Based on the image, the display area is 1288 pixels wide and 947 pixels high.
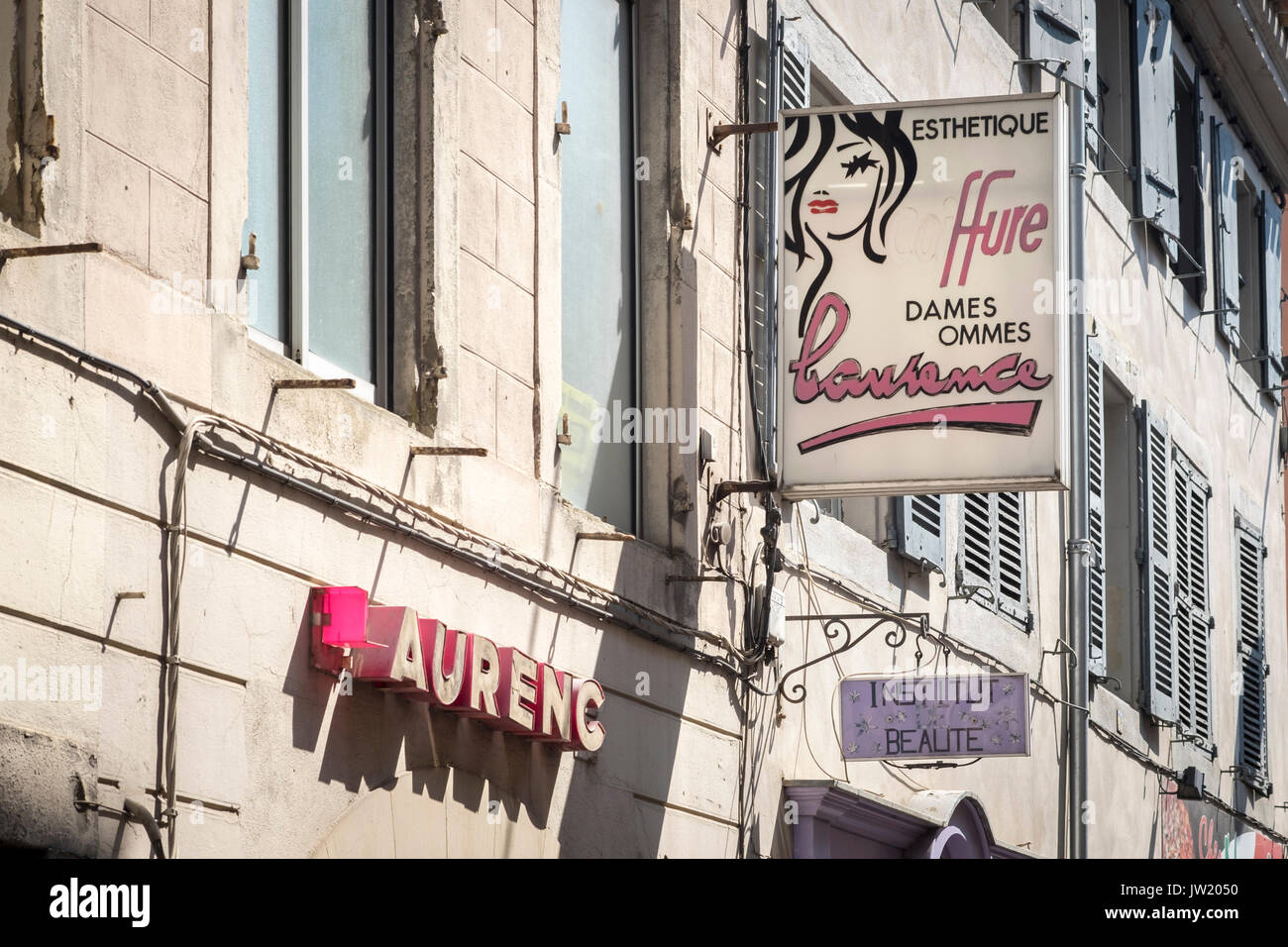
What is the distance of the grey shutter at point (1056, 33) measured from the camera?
1518cm

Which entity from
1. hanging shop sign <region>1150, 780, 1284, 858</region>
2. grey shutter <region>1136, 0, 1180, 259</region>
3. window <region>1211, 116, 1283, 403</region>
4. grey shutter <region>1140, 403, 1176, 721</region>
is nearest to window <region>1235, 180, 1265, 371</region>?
window <region>1211, 116, 1283, 403</region>

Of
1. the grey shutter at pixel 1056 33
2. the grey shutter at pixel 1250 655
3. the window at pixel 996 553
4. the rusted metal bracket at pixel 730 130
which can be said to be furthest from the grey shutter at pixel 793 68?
the grey shutter at pixel 1250 655

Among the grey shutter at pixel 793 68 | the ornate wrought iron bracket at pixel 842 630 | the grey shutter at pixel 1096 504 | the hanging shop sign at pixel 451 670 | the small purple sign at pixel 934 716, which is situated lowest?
the hanging shop sign at pixel 451 670

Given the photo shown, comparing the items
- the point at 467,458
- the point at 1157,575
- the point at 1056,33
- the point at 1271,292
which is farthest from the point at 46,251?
the point at 1271,292

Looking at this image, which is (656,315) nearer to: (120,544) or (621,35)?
(621,35)

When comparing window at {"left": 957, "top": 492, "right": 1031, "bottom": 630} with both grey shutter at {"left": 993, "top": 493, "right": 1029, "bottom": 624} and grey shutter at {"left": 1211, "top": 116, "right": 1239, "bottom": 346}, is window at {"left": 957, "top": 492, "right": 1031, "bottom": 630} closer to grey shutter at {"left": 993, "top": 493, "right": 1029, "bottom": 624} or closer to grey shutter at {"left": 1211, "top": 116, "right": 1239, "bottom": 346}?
grey shutter at {"left": 993, "top": 493, "right": 1029, "bottom": 624}

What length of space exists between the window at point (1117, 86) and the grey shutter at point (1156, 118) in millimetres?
91

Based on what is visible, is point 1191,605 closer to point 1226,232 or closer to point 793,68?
point 1226,232

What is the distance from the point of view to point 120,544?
6.25 m

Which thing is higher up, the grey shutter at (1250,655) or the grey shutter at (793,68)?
the grey shutter at (793,68)

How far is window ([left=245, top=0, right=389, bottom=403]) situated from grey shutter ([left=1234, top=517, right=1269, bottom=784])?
40.2 ft

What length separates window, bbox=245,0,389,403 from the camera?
7.45 meters

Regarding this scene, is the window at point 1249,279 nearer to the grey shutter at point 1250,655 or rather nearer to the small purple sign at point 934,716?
the grey shutter at point 1250,655

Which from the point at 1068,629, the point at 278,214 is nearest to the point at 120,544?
the point at 278,214
